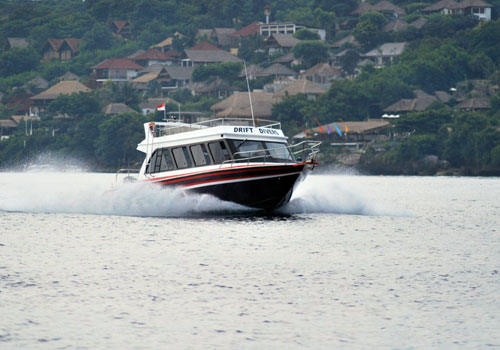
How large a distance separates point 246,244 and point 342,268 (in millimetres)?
5794

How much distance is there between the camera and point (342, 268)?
1188 inches

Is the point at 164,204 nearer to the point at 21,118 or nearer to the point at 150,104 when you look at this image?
the point at 150,104

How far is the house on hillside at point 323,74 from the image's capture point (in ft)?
609

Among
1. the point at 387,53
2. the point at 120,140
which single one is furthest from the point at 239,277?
the point at 387,53

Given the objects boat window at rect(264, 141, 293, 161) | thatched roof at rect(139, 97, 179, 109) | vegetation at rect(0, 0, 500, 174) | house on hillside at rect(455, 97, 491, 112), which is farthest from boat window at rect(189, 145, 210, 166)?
thatched roof at rect(139, 97, 179, 109)

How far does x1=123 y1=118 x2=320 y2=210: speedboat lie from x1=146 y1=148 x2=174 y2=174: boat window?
6 cm

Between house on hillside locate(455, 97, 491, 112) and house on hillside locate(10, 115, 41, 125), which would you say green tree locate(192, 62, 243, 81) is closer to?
house on hillside locate(10, 115, 41, 125)

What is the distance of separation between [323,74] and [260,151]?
149 m

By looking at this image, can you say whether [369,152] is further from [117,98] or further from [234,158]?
A: [234,158]

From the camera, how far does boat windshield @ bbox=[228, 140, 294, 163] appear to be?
3966 centimetres

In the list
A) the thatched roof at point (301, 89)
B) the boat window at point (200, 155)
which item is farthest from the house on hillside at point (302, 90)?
the boat window at point (200, 155)

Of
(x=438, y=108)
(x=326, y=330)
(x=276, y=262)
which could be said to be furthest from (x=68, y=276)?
(x=438, y=108)

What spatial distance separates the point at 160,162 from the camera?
42969mm

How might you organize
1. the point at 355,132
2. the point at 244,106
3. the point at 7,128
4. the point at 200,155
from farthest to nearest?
the point at 7,128 → the point at 244,106 → the point at 355,132 → the point at 200,155
